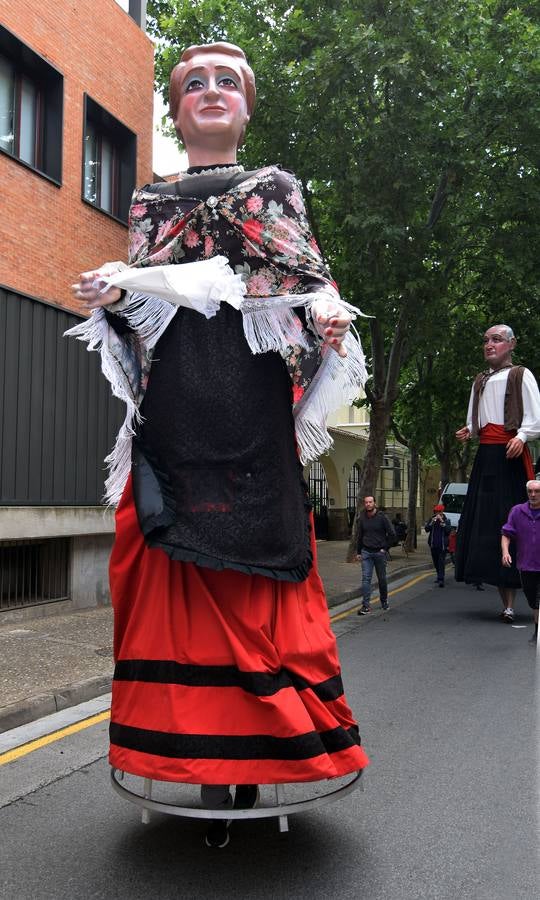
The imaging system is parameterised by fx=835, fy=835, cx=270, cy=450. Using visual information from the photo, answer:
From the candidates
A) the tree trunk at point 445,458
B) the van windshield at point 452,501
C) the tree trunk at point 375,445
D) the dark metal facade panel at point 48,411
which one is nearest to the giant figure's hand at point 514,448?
A: the dark metal facade panel at point 48,411

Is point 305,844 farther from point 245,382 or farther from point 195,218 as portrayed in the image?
point 195,218

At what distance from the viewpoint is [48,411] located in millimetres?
9805

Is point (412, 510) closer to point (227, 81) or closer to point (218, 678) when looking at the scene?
point (227, 81)

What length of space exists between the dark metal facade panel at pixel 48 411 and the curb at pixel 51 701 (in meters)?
3.33

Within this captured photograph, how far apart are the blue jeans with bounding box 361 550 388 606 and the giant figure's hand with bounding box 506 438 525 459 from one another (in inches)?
137

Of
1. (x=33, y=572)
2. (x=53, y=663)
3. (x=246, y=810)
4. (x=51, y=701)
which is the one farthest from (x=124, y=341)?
(x=33, y=572)

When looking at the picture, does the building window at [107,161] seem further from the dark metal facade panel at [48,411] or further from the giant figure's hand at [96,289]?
the giant figure's hand at [96,289]

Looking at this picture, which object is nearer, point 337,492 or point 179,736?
point 179,736

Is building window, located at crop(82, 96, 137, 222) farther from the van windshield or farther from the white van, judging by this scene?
the van windshield

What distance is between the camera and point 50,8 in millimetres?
10930

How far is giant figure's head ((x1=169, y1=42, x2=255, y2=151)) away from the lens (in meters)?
3.40

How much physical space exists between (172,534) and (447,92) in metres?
11.7

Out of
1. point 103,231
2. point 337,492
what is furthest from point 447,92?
point 337,492

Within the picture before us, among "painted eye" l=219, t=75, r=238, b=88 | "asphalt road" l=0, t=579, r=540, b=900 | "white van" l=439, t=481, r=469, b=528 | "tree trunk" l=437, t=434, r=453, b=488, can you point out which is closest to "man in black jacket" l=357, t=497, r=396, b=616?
"asphalt road" l=0, t=579, r=540, b=900
